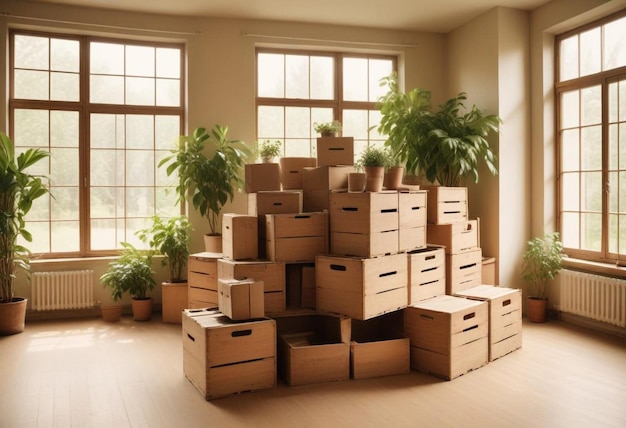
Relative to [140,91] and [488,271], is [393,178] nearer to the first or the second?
[488,271]

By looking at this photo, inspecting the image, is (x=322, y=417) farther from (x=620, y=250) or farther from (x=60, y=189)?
(x=60, y=189)

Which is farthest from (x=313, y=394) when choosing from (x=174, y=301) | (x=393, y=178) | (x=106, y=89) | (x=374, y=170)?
(x=106, y=89)

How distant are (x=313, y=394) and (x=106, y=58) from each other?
4364 mm

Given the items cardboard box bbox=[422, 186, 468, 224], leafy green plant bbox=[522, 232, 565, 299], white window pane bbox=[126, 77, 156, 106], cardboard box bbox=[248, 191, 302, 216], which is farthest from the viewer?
white window pane bbox=[126, 77, 156, 106]

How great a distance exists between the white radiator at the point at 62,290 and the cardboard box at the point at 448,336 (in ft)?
11.3

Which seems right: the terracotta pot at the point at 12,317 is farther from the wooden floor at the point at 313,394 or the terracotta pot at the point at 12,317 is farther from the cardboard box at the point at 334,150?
the cardboard box at the point at 334,150

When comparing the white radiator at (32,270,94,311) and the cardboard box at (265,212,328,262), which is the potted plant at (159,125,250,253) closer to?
the white radiator at (32,270,94,311)

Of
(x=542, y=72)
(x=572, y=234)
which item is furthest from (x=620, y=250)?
(x=542, y=72)

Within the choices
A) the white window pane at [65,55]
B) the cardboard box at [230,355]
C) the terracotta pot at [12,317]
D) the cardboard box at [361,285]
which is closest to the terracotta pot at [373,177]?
the cardboard box at [361,285]

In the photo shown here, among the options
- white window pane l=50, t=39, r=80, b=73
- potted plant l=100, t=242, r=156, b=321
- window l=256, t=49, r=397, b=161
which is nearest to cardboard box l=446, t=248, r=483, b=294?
window l=256, t=49, r=397, b=161

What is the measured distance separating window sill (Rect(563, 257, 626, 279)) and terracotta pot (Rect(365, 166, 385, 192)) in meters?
2.46

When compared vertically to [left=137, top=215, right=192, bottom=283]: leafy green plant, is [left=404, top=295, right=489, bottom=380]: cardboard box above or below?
below

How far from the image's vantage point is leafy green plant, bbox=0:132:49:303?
5.21 metres

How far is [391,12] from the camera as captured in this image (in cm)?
605
